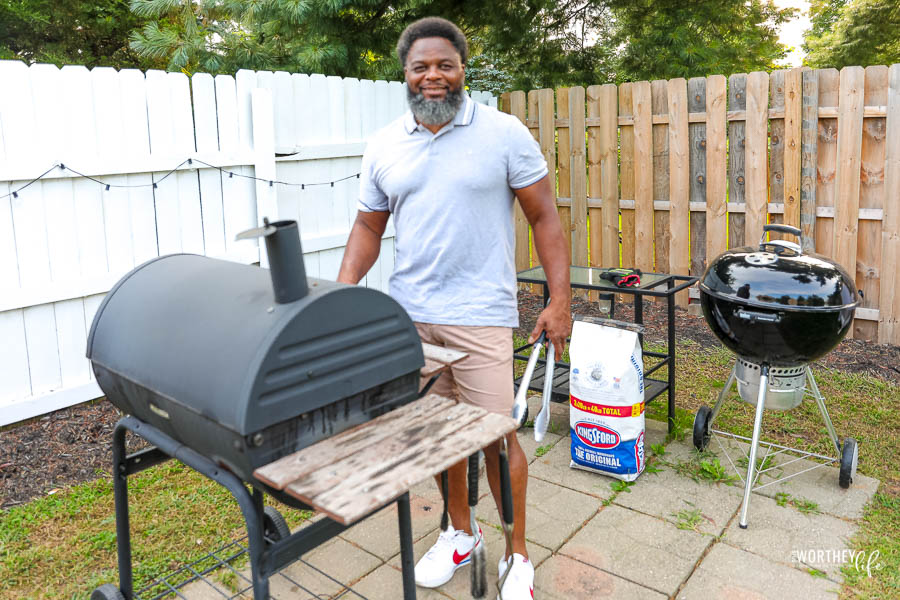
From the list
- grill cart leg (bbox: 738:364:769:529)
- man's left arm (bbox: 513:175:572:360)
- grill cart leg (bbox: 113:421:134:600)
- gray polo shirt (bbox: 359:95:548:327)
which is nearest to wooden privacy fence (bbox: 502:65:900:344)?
grill cart leg (bbox: 738:364:769:529)

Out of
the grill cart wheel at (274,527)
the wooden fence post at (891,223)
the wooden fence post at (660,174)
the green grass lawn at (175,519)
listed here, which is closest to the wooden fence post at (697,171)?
the wooden fence post at (660,174)

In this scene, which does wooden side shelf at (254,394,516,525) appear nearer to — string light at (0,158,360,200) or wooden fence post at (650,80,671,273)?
string light at (0,158,360,200)

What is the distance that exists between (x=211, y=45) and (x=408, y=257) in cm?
484

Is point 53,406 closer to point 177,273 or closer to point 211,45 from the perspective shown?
point 177,273

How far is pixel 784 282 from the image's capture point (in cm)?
270

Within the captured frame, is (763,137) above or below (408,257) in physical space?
above

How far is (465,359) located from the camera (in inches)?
84.4

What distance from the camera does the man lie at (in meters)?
2.13

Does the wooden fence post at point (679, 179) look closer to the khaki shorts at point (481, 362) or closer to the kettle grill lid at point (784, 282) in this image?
the kettle grill lid at point (784, 282)

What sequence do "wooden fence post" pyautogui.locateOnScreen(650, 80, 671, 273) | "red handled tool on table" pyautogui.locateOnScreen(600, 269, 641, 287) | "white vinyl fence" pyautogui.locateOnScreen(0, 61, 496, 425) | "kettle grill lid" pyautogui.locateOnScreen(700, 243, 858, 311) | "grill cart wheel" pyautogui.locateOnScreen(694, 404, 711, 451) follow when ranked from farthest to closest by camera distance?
"wooden fence post" pyautogui.locateOnScreen(650, 80, 671, 273) → "red handled tool on table" pyautogui.locateOnScreen(600, 269, 641, 287) → "white vinyl fence" pyautogui.locateOnScreen(0, 61, 496, 425) → "grill cart wheel" pyautogui.locateOnScreen(694, 404, 711, 451) → "kettle grill lid" pyautogui.locateOnScreen(700, 243, 858, 311)

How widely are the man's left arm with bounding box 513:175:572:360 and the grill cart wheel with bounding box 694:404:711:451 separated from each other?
1.42 m

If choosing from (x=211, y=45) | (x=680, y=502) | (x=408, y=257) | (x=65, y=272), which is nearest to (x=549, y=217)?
(x=408, y=257)

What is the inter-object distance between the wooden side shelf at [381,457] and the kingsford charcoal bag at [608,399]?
4.83ft

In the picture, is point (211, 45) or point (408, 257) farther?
point (211, 45)
